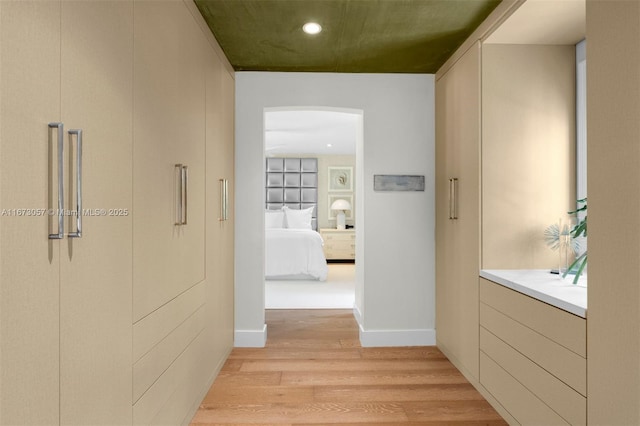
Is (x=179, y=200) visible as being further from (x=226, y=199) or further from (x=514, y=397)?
(x=514, y=397)

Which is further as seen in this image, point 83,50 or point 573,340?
point 573,340

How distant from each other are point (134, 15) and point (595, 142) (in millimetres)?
1824

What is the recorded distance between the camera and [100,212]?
1319mm

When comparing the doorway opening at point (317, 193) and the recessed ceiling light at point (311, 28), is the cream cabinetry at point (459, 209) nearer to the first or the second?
the recessed ceiling light at point (311, 28)

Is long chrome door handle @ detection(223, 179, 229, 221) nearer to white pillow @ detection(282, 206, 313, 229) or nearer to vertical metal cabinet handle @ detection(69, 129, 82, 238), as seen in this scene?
vertical metal cabinet handle @ detection(69, 129, 82, 238)

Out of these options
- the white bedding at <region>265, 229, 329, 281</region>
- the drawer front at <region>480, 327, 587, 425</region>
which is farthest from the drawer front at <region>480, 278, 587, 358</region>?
the white bedding at <region>265, 229, 329, 281</region>

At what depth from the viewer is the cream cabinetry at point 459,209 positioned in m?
2.72

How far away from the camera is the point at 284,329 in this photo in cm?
399

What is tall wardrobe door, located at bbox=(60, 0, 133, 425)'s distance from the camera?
1.16m

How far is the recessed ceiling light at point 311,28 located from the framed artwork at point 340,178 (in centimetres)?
643

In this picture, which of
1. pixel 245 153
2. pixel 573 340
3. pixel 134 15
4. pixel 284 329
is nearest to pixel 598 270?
pixel 573 340

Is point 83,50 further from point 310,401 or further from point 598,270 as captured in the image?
point 310,401

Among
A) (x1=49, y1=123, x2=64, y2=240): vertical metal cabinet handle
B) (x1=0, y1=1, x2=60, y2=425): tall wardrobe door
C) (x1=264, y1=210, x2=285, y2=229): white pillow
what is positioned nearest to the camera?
(x1=0, y1=1, x2=60, y2=425): tall wardrobe door

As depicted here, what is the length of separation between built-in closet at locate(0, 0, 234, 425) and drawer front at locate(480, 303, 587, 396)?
1769mm
